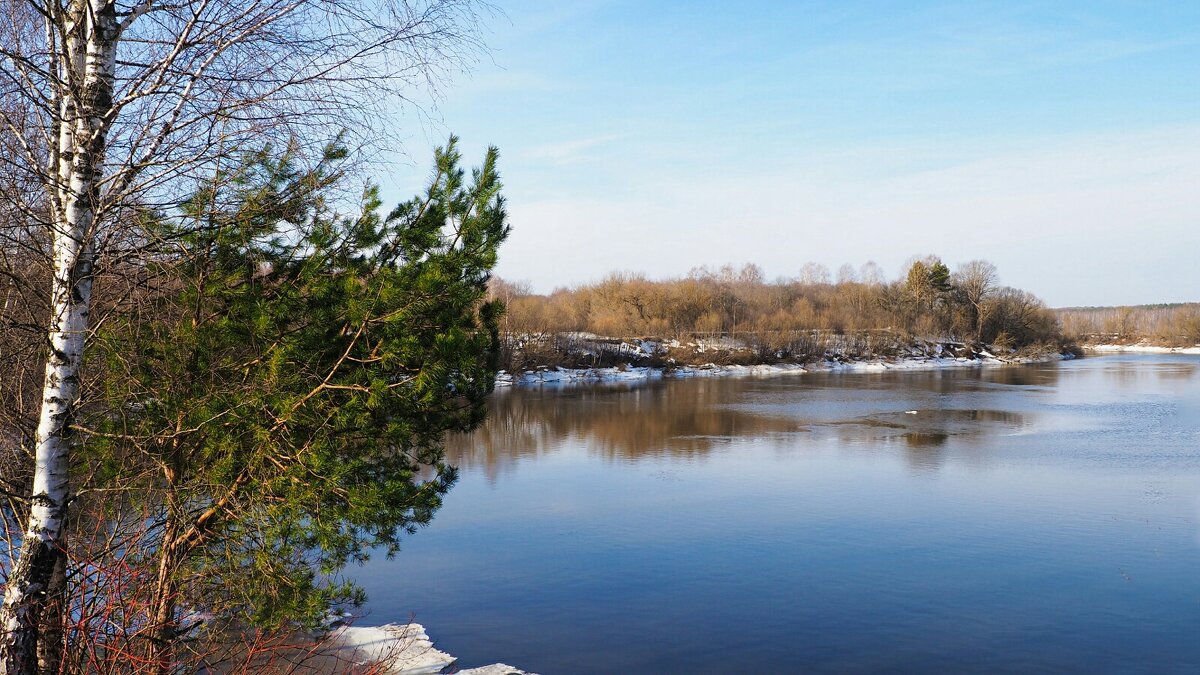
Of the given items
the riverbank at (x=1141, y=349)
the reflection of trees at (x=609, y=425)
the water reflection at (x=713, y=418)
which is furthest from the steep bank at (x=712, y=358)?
the riverbank at (x=1141, y=349)

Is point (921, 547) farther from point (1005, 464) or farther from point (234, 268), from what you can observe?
point (234, 268)

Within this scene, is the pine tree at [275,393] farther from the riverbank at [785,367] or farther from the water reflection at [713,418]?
the riverbank at [785,367]

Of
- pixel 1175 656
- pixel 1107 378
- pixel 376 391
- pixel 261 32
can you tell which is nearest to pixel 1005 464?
pixel 1175 656

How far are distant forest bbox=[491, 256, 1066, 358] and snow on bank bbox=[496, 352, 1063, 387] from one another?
1950mm

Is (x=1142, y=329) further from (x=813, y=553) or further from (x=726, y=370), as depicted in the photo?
(x=813, y=553)

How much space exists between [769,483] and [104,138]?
486 inches

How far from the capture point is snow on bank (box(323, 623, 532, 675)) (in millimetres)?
6977

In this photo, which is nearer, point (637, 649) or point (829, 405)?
point (637, 649)

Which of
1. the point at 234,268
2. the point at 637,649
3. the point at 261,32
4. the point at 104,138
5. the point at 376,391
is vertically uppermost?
the point at 261,32

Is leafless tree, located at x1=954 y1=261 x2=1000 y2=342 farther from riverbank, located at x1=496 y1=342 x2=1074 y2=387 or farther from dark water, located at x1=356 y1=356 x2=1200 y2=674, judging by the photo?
dark water, located at x1=356 y1=356 x2=1200 y2=674

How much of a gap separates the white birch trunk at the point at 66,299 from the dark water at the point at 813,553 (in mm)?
4381

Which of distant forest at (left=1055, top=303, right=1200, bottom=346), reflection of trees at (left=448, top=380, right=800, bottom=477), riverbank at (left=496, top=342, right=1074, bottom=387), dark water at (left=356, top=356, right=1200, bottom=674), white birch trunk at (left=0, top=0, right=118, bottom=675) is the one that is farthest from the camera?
distant forest at (left=1055, top=303, right=1200, bottom=346)

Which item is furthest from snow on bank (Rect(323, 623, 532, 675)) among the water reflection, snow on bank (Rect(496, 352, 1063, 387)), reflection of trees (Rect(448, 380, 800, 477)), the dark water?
snow on bank (Rect(496, 352, 1063, 387))

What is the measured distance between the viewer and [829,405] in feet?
90.8
